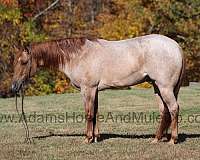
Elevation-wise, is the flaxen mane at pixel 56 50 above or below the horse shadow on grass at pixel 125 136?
above

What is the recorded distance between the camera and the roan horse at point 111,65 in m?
7.69

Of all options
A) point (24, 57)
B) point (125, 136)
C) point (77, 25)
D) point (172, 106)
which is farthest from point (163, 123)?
point (77, 25)

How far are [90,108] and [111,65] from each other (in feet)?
2.39

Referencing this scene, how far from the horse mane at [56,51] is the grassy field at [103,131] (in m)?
1.26

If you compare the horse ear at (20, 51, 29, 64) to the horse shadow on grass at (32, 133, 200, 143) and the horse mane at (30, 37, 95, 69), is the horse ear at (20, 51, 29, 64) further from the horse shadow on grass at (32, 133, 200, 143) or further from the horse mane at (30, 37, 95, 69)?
the horse shadow on grass at (32, 133, 200, 143)

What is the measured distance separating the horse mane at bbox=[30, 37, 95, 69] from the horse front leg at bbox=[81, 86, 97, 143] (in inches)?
23.1

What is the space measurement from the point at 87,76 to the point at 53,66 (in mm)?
634

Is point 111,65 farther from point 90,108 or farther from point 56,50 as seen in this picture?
point 56,50

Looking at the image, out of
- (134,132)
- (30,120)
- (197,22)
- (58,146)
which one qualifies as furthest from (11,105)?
(197,22)

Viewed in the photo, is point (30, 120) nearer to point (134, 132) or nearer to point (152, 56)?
point (134, 132)

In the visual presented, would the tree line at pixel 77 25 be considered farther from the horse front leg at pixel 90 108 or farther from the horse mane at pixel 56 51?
the horse front leg at pixel 90 108

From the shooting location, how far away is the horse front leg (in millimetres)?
7899

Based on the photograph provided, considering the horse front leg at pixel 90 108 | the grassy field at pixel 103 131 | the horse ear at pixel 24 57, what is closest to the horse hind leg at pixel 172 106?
the grassy field at pixel 103 131

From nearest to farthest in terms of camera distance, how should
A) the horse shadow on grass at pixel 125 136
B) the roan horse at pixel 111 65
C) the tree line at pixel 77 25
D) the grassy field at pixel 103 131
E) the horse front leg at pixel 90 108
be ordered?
the grassy field at pixel 103 131 < the roan horse at pixel 111 65 < the horse front leg at pixel 90 108 < the horse shadow on grass at pixel 125 136 < the tree line at pixel 77 25
